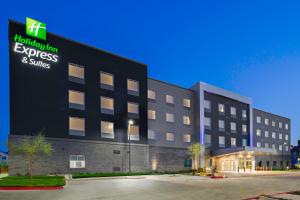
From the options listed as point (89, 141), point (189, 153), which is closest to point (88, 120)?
point (89, 141)

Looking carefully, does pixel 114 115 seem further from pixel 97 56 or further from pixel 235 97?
pixel 235 97

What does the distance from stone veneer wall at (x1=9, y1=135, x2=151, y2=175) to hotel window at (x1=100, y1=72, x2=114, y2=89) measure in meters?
8.48

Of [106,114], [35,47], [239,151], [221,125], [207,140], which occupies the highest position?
[35,47]

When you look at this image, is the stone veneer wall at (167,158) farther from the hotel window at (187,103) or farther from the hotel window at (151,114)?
the hotel window at (187,103)

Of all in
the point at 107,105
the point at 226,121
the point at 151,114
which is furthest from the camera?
the point at 226,121

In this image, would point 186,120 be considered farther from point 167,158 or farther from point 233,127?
point 233,127

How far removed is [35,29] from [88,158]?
18.1 m

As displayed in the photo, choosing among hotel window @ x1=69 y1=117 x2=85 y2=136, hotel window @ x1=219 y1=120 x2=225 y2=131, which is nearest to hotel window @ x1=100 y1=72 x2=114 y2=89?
hotel window @ x1=69 y1=117 x2=85 y2=136

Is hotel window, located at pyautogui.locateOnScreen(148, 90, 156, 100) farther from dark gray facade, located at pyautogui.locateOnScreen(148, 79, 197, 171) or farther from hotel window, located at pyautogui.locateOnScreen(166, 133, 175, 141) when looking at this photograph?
hotel window, located at pyautogui.locateOnScreen(166, 133, 175, 141)

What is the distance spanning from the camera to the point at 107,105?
1704 inches

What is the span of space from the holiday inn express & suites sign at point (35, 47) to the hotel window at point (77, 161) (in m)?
12.2

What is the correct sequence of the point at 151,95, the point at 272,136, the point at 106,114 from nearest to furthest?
the point at 106,114, the point at 151,95, the point at 272,136

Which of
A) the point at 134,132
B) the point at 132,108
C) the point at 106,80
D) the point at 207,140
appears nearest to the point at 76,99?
the point at 106,80

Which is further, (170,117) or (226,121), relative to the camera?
(226,121)
